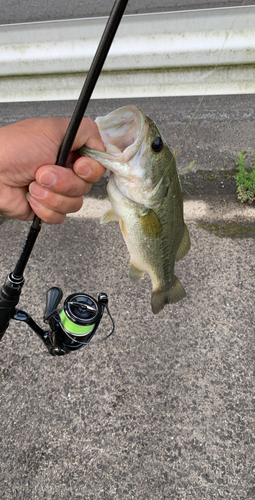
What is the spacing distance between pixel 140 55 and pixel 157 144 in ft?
3.73

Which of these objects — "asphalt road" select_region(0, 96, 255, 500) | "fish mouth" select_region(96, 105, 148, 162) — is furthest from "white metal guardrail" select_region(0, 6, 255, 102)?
"fish mouth" select_region(96, 105, 148, 162)

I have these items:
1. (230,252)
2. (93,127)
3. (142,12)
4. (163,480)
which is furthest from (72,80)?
(163,480)

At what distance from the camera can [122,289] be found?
8.91ft

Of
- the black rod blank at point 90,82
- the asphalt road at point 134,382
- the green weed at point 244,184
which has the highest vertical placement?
the black rod blank at point 90,82

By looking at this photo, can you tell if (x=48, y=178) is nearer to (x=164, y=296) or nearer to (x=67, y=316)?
(x=67, y=316)

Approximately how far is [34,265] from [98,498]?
5.81 feet

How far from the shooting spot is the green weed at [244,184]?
121 inches

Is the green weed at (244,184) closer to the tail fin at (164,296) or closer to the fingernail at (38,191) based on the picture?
the tail fin at (164,296)

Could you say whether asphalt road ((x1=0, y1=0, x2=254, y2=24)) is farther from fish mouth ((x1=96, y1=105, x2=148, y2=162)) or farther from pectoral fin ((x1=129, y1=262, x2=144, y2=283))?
pectoral fin ((x1=129, y1=262, x2=144, y2=283))

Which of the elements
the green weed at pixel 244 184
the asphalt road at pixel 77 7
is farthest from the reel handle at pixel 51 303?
the green weed at pixel 244 184

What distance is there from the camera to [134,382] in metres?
2.31

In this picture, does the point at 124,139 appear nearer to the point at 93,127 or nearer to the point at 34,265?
the point at 93,127

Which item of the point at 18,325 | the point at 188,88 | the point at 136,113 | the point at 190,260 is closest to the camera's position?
the point at 136,113

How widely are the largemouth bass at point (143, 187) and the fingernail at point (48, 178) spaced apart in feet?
0.52
